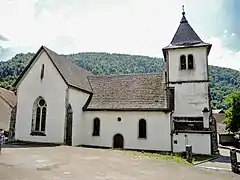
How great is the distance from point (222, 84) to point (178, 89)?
104 metres

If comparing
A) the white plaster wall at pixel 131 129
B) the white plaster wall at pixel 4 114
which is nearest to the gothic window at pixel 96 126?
the white plaster wall at pixel 131 129

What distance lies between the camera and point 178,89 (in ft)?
91.8

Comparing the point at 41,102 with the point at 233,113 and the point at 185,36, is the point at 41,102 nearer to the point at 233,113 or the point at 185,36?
the point at 185,36

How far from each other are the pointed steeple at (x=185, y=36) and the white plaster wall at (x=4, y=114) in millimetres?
28658

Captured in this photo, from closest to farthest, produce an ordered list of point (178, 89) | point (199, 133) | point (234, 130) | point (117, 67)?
1. point (199, 133)
2. point (178, 89)
3. point (234, 130)
4. point (117, 67)

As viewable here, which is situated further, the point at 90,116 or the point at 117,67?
the point at 117,67

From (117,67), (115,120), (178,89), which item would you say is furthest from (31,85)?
(117,67)

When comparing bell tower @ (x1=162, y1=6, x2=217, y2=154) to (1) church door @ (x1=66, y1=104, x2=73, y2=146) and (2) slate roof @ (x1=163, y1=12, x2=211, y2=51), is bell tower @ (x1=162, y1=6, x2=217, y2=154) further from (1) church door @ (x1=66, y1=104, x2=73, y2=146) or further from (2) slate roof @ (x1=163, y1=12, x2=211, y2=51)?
(1) church door @ (x1=66, y1=104, x2=73, y2=146)

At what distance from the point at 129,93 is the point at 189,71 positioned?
7203 millimetres

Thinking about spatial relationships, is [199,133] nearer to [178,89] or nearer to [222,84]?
[178,89]

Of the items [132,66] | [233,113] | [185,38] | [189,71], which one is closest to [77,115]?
[189,71]

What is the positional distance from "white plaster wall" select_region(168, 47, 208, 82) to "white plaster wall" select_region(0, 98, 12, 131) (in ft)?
90.7

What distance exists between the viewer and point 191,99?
89.6 feet

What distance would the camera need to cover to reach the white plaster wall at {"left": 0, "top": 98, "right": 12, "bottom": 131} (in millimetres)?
40844
